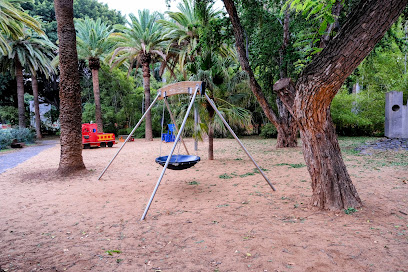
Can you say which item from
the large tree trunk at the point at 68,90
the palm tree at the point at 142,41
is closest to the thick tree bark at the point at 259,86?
the large tree trunk at the point at 68,90

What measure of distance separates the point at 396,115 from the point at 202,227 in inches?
583

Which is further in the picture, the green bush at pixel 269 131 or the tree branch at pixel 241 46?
the green bush at pixel 269 131

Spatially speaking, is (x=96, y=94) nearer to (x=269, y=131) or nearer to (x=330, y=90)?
(x=269, y=131)

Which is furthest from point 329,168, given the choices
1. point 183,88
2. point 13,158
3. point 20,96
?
point 20,96

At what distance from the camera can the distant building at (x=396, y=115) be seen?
13.8m

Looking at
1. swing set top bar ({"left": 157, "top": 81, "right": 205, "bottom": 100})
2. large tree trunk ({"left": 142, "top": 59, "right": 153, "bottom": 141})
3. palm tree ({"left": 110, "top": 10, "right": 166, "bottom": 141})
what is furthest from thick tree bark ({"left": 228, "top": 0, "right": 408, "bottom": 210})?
large tree trunk ({"left": 142, "top": 59, "right": 153, "bottom": 141})

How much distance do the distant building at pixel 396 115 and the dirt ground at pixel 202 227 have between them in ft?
31.9

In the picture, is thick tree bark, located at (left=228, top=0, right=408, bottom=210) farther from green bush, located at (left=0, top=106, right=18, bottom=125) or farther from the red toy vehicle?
green bush, located at (left=0, top=106, right=18, bottom=125)

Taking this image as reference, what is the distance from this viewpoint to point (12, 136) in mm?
14703

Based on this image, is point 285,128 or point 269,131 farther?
point 269,131

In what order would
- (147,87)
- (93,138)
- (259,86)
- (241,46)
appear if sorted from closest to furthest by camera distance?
1. (241,46)
2. (259,86)
3. (93,138)
4. (147,87)

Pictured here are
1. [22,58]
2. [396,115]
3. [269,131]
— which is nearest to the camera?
[396,115]

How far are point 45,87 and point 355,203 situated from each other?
28.5 m

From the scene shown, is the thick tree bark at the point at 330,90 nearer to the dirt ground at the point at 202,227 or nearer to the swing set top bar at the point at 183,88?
the dirt ground at the point at 202,227
